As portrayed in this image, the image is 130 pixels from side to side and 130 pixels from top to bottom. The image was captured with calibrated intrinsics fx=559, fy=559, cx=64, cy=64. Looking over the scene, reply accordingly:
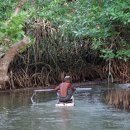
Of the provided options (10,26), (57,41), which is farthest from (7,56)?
(57,41)

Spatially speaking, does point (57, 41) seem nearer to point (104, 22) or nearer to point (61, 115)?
point (61, 115)

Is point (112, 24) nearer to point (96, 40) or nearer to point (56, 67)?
point (96, 40)

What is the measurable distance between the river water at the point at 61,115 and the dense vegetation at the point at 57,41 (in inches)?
65.4

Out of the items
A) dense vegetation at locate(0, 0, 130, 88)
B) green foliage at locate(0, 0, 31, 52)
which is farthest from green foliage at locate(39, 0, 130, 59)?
green foliage at locate(0, 0, 31, 52)

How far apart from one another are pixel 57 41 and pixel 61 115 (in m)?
8.91

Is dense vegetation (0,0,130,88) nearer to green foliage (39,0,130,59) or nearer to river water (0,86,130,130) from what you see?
green foliage (39,0,130,59)

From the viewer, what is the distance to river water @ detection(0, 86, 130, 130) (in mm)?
13445

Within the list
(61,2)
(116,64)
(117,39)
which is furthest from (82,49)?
(117,39)

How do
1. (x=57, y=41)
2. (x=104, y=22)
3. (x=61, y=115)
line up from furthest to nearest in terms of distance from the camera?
(x=57, y=41), (x=61, y=115), (x=104, y=22)

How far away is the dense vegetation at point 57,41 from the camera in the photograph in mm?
14781

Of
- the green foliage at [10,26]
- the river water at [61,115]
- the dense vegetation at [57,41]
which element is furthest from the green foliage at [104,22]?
the river water at [61,115]

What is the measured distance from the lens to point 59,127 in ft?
43.6

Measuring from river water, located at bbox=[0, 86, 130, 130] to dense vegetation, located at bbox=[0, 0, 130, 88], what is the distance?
1660mm

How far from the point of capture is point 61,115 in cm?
1539
